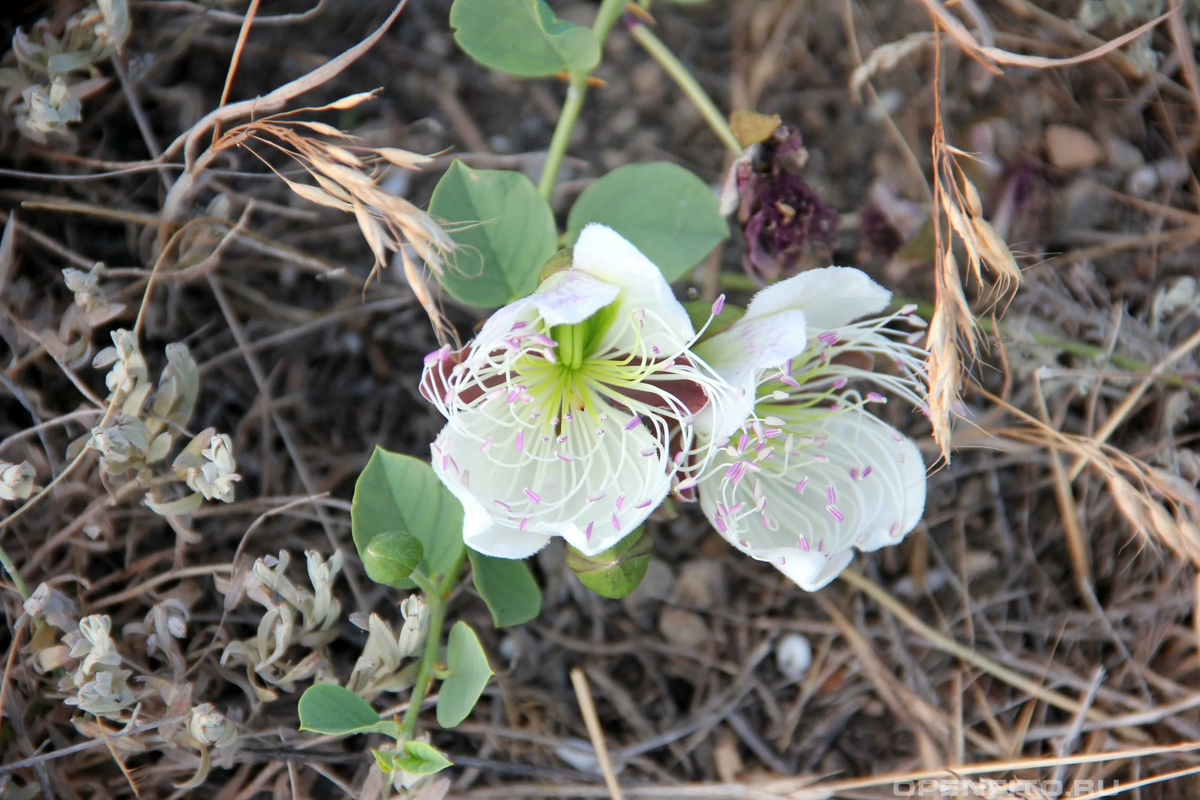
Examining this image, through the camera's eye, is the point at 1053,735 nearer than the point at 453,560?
No

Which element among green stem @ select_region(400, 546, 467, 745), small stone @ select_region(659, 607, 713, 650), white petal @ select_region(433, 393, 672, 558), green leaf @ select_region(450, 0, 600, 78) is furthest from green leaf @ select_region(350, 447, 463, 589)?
green leaf @ select_region(450, 0, 600, 78)

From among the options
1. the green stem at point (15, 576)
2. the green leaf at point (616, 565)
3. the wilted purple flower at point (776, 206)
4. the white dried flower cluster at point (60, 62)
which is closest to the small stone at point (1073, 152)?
the wilted purple flower at point (776, 206)

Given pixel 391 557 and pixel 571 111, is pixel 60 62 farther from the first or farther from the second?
pixel 391 557

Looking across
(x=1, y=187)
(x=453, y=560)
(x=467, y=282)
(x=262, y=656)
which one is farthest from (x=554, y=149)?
(x=1, y=187)

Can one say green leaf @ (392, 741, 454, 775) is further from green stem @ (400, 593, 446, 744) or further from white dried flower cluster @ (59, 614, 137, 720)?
white dried flower cluster @ (59, 614, 137, 720)

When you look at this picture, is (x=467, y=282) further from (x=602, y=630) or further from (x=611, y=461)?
(x=602, y=630)

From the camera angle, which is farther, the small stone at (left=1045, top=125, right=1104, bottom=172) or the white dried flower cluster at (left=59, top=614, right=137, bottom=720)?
the small stone at (left=1045, top=125, right=1104, bottom=172)
